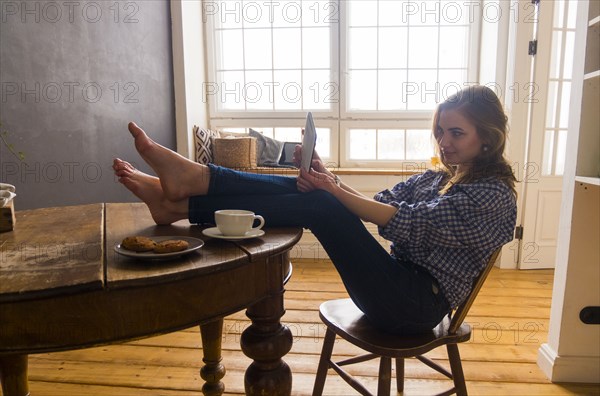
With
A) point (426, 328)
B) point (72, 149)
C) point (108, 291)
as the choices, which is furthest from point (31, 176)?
point (426, 328)

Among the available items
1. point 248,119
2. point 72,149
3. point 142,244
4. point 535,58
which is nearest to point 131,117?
point 72,149

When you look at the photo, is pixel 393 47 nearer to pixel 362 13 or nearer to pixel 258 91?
pixel 362 13

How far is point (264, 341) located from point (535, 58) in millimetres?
2985

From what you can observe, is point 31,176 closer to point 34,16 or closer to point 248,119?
point 34,16

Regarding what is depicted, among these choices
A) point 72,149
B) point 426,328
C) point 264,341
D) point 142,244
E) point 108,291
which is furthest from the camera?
point 72,149

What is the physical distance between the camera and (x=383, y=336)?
47.3 inches

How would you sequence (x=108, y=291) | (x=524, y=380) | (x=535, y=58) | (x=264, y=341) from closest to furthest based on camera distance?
(x=108, y=291)
(x=264, y=341)
(x=524, y=380)
(x=535, y=58)

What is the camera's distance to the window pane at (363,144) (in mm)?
3867

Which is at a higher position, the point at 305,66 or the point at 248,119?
the point at 305,66

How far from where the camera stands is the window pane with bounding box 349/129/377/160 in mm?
3867

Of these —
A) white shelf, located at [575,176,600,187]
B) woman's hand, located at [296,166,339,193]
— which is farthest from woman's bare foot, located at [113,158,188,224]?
white shelf, located at [575,176,600,187]

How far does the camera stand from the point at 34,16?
6.17 feet

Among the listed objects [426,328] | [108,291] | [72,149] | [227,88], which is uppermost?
[227,88]

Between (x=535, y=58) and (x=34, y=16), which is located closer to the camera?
(x=34, y=16)
